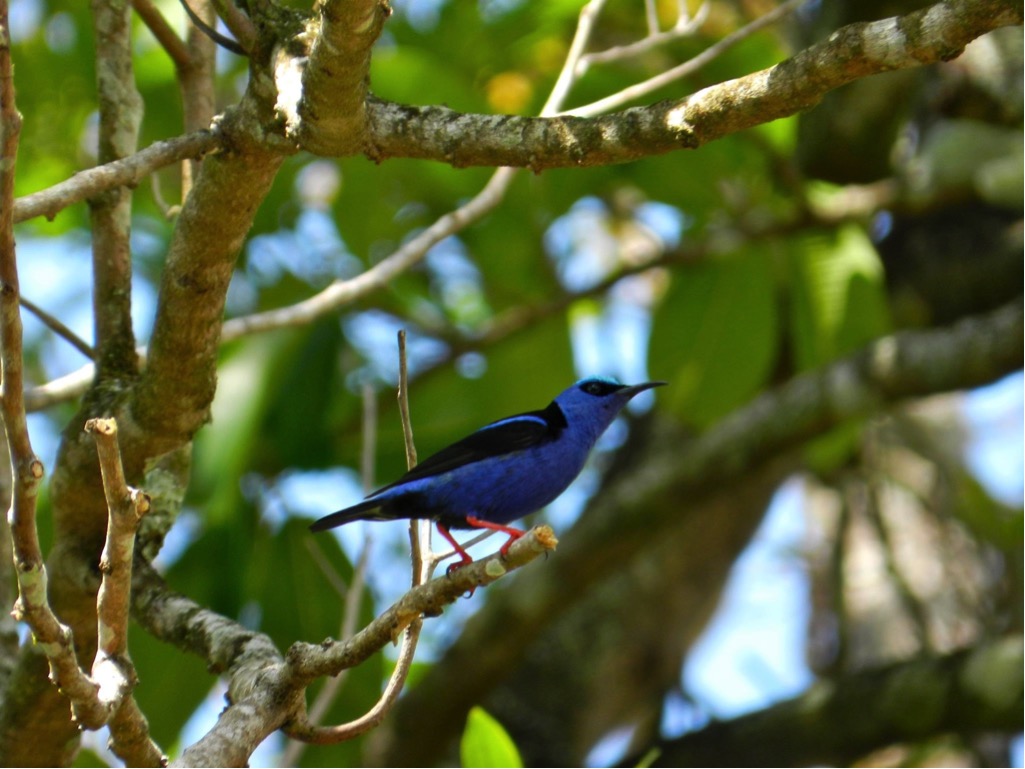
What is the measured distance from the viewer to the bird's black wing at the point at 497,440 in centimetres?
383

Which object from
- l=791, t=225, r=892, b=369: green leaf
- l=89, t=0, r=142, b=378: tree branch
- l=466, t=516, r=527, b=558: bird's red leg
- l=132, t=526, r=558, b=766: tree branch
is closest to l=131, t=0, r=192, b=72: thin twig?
l=89, t=0, r=142, b=378: tree branch

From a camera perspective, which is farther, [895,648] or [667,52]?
[895,648]

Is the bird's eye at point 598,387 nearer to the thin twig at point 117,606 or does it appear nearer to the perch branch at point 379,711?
the perch branch at point 379,711

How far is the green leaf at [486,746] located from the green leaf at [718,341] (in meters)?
2.55

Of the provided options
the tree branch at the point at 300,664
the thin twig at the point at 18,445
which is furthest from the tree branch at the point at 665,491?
the thin twig at the point at 18,445

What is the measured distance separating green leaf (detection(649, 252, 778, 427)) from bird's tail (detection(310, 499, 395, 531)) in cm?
246

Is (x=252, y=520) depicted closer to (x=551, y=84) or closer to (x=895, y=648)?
(x=551, y=84)

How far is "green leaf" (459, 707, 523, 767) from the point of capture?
371 centimetres

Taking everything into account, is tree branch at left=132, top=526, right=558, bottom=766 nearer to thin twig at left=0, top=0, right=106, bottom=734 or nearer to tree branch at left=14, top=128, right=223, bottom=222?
thin twig at left=0, top=0, right=106, bottom=734

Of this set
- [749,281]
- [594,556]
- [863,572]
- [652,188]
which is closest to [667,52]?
[652,188]

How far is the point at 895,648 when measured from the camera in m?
8.00

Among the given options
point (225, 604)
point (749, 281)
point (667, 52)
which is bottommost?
point (225, 604)

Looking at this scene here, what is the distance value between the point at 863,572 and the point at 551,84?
4.40 meters

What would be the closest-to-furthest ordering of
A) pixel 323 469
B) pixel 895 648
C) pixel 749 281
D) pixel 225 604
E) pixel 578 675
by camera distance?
pixel 225 604 < pixel 323 469 < pixel 749 281 < pixel 578 675 < pixel 895 648
